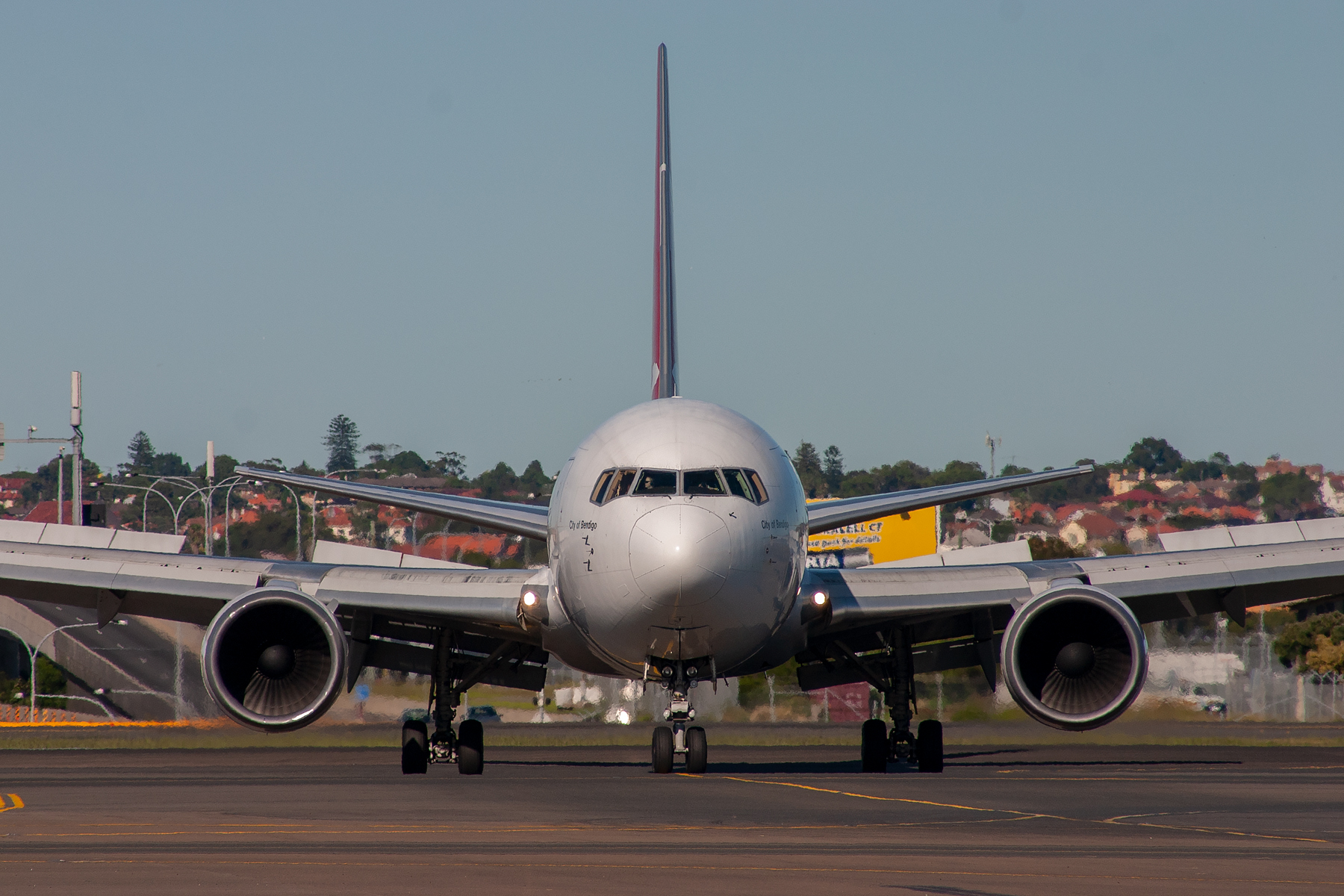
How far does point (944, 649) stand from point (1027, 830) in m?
9.66

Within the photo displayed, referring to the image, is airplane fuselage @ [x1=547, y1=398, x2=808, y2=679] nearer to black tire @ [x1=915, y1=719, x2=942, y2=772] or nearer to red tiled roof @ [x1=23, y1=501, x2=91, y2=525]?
black tire @ [x1=915, y1=719, x2=942, y2=772]

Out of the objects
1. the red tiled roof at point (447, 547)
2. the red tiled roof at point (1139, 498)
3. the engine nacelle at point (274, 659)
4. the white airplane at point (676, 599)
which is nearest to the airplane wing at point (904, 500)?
the white airplane at point (676, 599)

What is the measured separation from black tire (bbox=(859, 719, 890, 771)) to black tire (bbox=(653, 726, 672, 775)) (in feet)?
11.4

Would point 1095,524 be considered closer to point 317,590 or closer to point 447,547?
point 447,547

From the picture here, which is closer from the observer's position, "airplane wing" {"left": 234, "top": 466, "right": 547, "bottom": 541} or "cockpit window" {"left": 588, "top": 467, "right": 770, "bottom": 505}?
"cockpit window" {"left": 588, "top": 467, "right": 770, "bottom": 505}

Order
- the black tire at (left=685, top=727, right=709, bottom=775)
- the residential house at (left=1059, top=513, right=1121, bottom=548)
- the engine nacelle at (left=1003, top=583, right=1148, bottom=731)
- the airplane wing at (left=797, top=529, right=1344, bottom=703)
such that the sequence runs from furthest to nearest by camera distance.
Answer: the residential house at (left=1059, top=513, right=1121, bottom=548) < the airplane wing at (left=797, top=529, right=1344, bottom=703) < the black tire at (left=685, top=727, right=709, bottom=775) < the engine nacelle at (left=1003, top=583, right=1148, bottom=731)

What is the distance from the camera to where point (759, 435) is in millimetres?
17766

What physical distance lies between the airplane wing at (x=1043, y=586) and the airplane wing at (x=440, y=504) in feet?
11.4

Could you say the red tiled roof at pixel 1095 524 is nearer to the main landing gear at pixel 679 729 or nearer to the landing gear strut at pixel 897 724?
the landing gear strut at pixel 897 724

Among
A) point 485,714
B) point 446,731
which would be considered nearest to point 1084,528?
point 485,714

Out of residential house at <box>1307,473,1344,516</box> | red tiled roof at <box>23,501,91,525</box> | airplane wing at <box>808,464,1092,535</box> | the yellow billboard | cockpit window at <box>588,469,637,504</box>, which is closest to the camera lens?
cockpit window at <box>588,469,637,504</box>

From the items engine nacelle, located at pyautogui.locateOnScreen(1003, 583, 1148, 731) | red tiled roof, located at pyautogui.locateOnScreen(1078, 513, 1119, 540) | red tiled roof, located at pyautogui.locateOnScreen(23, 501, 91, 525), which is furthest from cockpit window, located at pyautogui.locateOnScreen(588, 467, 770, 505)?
red tiled roof, located at pyautogui.locateOnScreen(23, 501, 91, 525)

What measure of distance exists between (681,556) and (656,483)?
1.07 m

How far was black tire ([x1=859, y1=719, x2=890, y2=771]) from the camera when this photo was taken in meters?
21.3
